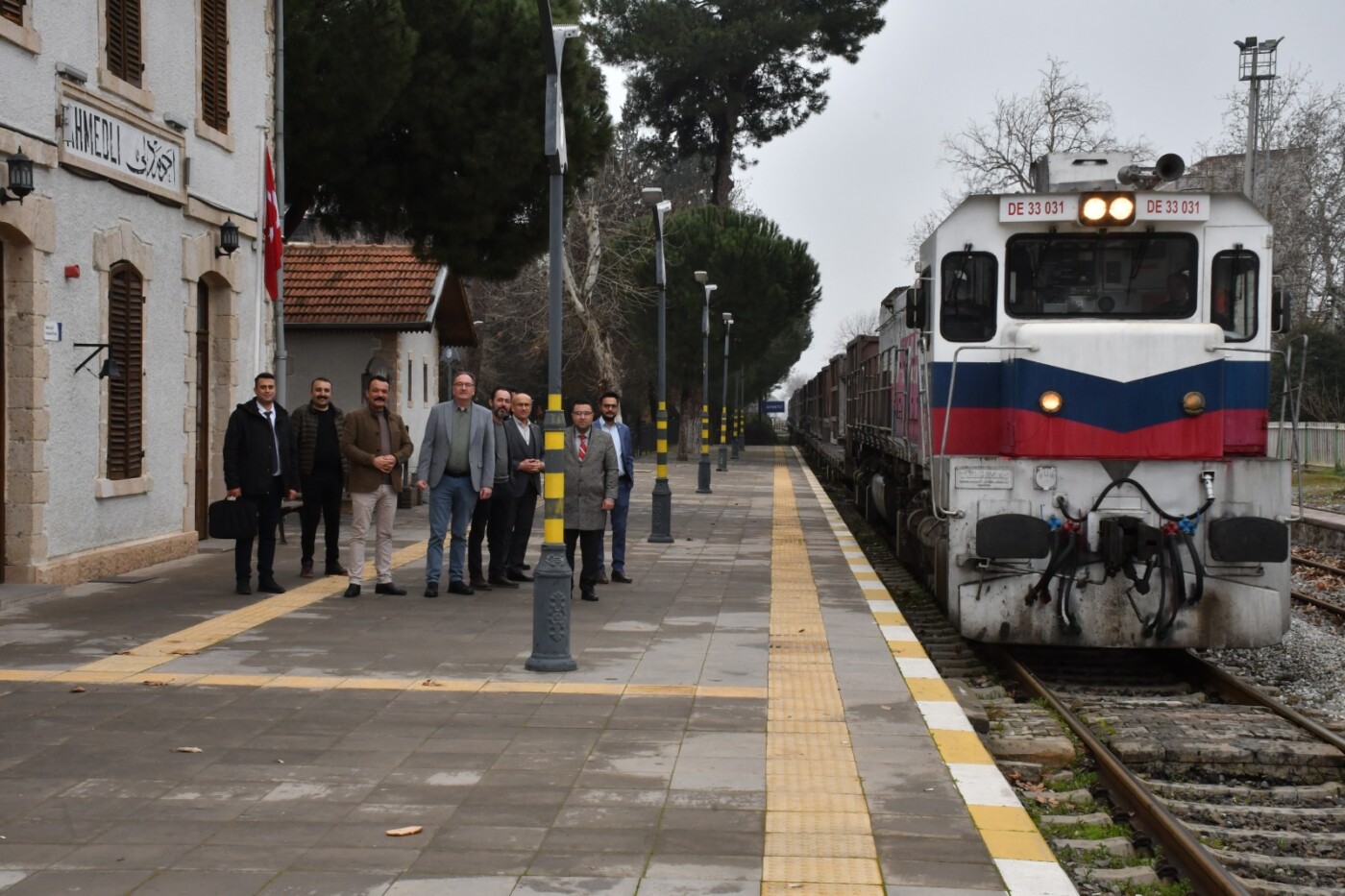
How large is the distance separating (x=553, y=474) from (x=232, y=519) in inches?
155

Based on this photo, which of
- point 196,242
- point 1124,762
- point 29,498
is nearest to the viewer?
point 1124,762

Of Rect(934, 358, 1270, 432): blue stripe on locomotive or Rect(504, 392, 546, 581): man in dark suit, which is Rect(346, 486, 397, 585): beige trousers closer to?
Rect(504, 392, 546, 581): man in dark suit

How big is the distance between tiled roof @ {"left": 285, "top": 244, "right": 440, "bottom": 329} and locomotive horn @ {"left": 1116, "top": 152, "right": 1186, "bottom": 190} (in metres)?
16.7

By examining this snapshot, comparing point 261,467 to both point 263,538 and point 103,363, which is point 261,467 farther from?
point 103,363

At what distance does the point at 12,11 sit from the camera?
12.0 m

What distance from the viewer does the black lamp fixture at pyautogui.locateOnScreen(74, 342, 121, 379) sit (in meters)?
13.2

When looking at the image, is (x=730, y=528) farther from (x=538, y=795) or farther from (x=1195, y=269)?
(x=538, y=795)

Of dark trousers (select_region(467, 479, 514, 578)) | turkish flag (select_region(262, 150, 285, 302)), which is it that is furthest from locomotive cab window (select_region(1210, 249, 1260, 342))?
turkish flag (select_region(262, 150, 285, 302))

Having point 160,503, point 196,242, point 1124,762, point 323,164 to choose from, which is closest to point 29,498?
point 160,503

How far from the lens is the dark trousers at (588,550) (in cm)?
1268

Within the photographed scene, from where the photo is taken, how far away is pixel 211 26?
16344 millimetres

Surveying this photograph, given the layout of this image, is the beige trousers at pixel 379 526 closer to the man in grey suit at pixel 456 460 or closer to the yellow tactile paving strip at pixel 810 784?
the man in grey suit at pixel 456 460

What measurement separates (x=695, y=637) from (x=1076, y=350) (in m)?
3.32

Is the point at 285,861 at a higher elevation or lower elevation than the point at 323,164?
lower
